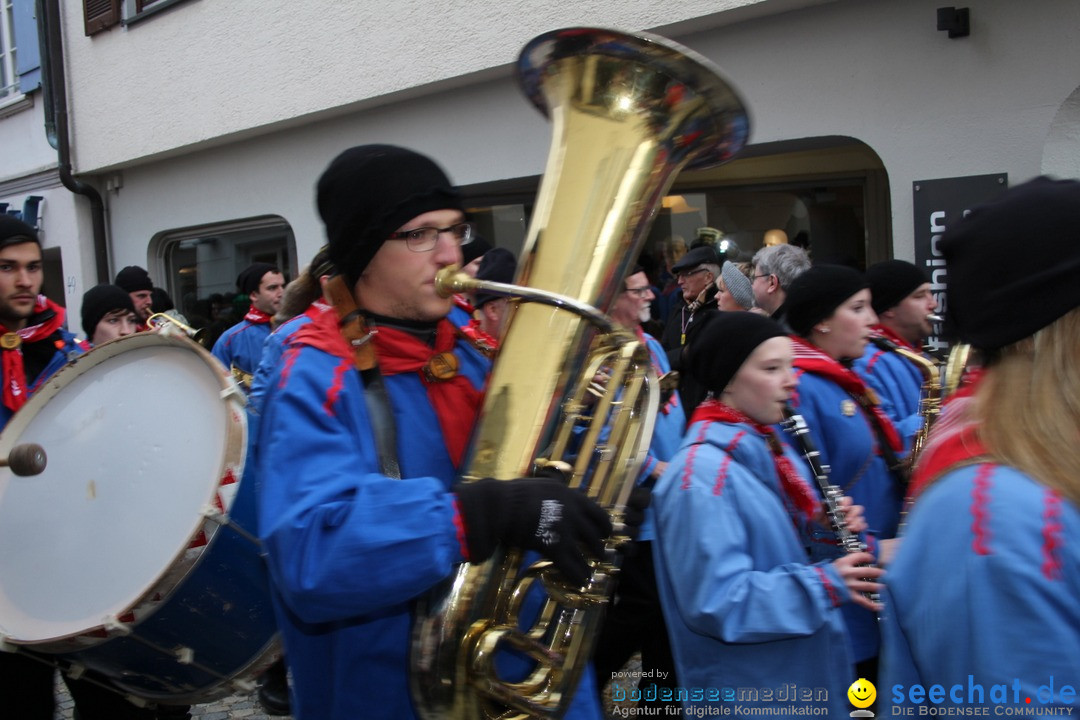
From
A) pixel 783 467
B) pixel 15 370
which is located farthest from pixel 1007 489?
pixel 15 370

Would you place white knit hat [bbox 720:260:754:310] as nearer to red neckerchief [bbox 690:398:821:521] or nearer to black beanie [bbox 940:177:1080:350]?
red neckerchief [bbox 690:398:821:521]

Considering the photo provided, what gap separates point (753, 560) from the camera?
231cm

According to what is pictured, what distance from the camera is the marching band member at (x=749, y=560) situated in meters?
2.20

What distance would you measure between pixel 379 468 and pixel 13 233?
211 cm

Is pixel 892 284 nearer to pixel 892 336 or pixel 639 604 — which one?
pixel 892 336

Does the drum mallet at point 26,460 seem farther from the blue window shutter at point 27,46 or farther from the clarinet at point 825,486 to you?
the blue window shutter at point 27,46

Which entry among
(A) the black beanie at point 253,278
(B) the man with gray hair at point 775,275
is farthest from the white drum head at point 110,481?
(A) the black beanie at point 253,278

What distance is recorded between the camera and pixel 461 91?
23.6 feet

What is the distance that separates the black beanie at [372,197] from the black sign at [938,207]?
365 cm

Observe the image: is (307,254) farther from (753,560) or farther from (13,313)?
(753,560)

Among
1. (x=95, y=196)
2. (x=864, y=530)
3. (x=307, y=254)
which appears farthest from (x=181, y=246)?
(x=864, y=530)

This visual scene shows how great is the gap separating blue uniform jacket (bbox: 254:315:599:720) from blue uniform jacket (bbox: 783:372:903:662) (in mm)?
1420

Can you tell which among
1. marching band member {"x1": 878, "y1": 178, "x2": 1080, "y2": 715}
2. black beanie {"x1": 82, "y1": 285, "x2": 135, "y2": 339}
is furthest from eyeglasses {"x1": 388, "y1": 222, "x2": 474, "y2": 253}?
black beanie {"x1": 82, "y1": 285, "x2": 135, "y2": 339}

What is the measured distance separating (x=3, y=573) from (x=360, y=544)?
1887 mm
